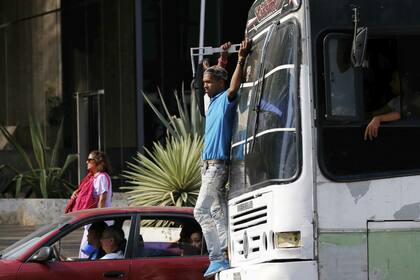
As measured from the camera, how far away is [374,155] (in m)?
7.07

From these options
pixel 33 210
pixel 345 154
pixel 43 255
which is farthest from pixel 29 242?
pixel 33 210

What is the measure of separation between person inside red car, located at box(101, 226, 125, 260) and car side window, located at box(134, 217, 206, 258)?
0.17 m

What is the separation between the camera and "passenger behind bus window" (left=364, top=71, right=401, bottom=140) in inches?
276

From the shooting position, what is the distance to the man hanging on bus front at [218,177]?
822cm

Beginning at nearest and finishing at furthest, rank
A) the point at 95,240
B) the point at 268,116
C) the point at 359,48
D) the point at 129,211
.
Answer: the point at 359,48
the point at 268,116
the point at 129,211
the point at 95,240

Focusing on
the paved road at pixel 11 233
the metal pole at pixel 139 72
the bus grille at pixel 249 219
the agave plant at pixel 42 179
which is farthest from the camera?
the metal pole at pixel 139 72

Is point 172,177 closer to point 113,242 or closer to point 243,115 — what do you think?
point 113,242

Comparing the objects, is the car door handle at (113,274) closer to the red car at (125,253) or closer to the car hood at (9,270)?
the red car at (125,253)

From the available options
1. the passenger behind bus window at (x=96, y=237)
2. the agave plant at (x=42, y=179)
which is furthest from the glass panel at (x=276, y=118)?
the agave plant at (x=42, y=179)

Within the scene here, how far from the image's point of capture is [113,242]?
9.72 meters

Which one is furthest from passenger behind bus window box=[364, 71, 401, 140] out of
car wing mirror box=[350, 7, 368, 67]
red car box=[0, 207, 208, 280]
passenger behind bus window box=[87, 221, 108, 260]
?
passenger behind bus window box=[87, 221, 108, 260]

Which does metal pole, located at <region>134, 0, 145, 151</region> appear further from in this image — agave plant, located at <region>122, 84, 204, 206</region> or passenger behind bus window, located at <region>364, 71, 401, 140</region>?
passenger behind bus window, located at <region>364, 71, 401, 140</region>

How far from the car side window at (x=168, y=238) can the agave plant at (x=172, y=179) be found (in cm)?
415

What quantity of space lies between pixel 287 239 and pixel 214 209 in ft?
4.39
